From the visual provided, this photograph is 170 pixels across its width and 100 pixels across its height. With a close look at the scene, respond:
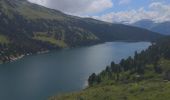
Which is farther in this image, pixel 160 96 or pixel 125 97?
pixel 125 97

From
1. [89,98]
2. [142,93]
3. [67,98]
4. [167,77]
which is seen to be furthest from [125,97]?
[167,77]

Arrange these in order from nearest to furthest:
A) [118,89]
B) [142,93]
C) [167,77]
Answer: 1. [142,93]
2. [118,89]
3. [167,77]

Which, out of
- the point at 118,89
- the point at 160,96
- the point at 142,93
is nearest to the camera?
the point at 160,96

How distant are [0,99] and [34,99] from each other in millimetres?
20245

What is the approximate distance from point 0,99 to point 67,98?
48.9 metres

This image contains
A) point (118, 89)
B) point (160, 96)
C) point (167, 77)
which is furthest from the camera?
point (167, 77)

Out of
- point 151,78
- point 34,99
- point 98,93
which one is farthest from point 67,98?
point 151,78

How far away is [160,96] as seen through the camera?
133 metres

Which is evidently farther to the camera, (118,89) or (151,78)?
(151,78)

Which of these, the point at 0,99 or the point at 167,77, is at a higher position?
the point at 167,77

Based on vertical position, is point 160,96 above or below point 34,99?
above

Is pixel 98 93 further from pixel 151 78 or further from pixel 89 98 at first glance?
pixel 151 78

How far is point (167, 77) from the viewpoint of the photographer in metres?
192

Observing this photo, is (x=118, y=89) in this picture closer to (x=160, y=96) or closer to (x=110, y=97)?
(x=110, y=97)
